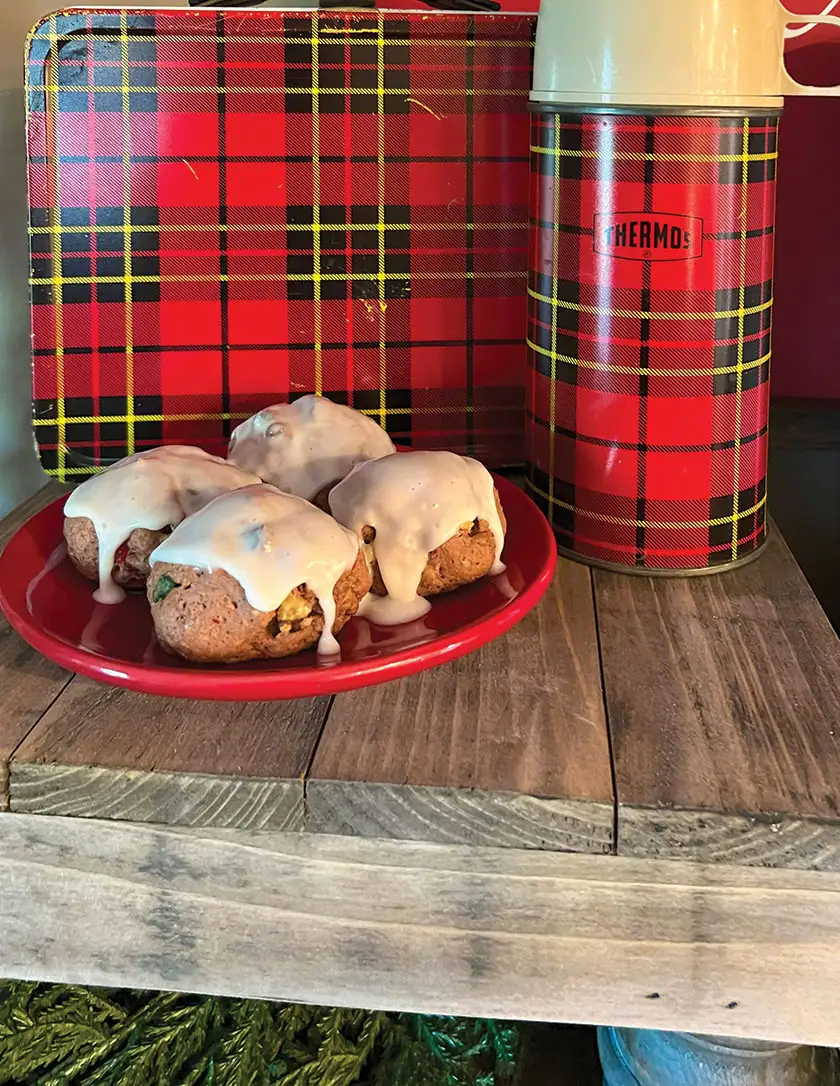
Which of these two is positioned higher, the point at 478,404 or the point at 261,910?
the point at 478,404

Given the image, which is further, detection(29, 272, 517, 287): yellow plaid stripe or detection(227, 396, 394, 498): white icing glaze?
detection(29, 272, 517, 287): yellow plaid stripe

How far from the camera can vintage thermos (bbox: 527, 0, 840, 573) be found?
0.69m

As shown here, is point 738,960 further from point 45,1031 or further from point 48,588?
point 45,1031

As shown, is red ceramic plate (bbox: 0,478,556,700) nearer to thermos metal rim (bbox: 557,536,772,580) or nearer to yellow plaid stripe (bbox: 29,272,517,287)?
thermos metal rim (bbox: 557,536,772,580)

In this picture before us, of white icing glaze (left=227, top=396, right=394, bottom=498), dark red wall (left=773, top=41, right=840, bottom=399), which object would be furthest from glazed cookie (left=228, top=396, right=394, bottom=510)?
dark red wall (left=773, top=41, right=840, bottom=399)

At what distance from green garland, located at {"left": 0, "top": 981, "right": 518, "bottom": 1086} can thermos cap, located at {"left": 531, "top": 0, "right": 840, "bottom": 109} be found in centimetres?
76

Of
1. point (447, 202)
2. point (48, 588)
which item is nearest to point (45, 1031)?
point (48, 588)

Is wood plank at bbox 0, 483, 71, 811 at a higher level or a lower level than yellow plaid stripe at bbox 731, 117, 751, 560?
lower

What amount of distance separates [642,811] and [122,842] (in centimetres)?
27

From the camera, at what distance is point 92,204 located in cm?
89

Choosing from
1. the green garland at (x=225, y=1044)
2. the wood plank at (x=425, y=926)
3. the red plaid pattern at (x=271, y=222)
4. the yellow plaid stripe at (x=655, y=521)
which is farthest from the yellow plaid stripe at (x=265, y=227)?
the green garland at (x=225, y=1044)

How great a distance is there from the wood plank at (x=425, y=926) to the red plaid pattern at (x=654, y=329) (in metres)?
0.29

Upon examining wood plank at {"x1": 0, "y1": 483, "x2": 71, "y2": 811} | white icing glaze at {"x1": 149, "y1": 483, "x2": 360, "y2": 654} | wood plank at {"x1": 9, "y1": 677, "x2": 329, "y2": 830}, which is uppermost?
white icing glaze at {"x1": 149, "y1": 483, "x2": 360, "y2": 654}

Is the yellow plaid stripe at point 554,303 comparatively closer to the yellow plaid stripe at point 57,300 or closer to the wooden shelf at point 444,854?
the wooden shelf at point 444,854
